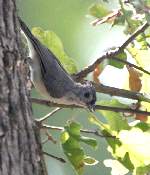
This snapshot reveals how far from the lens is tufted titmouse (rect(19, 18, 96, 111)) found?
8.62 ft

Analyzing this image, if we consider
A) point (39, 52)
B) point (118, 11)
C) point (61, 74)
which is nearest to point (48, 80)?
point (61, 74)

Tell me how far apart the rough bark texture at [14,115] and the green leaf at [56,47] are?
0.68m

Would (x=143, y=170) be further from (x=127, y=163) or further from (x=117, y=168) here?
(x=117, y=168)

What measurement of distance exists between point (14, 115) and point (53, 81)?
146 cm

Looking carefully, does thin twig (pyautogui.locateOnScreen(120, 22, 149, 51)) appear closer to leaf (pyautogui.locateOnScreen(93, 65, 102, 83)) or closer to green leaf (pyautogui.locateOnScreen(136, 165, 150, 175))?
leaf (pyautogui.locateOnScreen(93, 65, 102, 83))

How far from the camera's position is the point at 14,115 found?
4.95 feet

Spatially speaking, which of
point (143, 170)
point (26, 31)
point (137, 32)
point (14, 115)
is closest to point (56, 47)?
point (26, 31)

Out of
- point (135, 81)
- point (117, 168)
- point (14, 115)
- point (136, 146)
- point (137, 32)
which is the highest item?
point (137, 32)

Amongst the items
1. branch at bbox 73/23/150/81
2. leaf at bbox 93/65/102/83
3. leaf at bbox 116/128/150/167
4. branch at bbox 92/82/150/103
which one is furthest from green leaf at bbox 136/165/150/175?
leaf at bbox 93/65/102/83

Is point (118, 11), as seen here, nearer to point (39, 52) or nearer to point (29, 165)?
point (39, 52)

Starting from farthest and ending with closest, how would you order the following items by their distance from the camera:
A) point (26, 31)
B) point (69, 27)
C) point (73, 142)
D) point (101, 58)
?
point (69, 27), point (26, 31), point (101, 58), point (73, 142)

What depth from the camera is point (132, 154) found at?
2129mm

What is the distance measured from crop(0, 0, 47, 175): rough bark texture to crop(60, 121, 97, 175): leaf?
367mm

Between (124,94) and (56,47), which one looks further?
(56,47)
